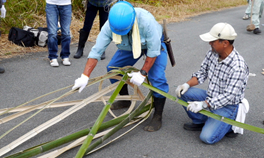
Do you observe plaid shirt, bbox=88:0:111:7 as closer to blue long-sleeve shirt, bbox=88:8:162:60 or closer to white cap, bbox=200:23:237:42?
blue long-sleeve shirt, bbox=88:8:162:60

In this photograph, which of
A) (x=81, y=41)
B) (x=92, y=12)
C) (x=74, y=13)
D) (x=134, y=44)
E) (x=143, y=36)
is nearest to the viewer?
(x=134, y=44)

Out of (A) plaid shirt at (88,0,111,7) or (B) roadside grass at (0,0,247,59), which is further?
(B) roadside grass at (0,0,247,59)

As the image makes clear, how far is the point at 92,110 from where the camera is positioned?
11.5 feet

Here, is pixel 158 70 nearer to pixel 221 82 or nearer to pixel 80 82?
pixel 221 82

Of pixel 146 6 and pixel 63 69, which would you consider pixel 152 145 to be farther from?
pixel 146 6

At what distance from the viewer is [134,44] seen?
266 cm

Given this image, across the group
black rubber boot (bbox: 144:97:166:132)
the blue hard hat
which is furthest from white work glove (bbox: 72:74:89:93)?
black rubber boot (bbox: 144:97:166:132)

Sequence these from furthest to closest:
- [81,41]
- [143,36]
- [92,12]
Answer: [81,41]
[92,12]
[143,36]

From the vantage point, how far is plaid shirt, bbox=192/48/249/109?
8.84 ft

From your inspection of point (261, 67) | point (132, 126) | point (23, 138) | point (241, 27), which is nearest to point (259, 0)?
point (241, 27)

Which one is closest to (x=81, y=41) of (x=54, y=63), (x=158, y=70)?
(x=54, y=63)

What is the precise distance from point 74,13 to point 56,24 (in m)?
3.52

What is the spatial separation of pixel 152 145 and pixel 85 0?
135 inches

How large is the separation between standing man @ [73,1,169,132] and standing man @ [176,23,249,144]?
0.40 m
